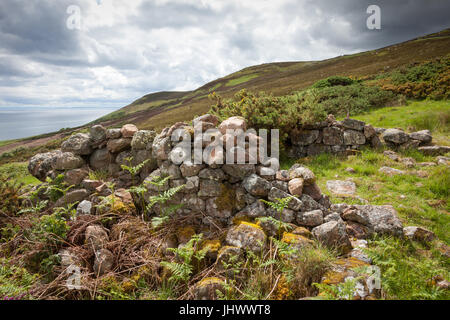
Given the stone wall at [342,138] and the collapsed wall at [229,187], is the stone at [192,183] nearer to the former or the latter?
the collapsed wall at [229,187]

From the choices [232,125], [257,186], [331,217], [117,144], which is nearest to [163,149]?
[232,125]

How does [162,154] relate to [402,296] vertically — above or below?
above

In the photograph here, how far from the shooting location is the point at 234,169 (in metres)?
4.42

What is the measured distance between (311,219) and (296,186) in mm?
726

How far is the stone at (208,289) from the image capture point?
291 cm

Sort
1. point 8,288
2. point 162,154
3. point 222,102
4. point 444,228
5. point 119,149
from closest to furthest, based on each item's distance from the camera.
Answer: point 8,288 < point 444,228 < point 162,154 < point 119,149 < point 222,102

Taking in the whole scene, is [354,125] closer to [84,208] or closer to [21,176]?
[84,208]

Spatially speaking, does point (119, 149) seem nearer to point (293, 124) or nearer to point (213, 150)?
point (213, 150)

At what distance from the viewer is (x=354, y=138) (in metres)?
8.62

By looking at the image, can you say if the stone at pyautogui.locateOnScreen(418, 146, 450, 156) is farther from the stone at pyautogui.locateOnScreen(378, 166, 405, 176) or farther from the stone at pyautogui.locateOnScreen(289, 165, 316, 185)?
the stone at pyautogui.locateOnScreen(289, 165, 316, 185)

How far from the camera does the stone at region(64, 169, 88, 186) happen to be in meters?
5.41
